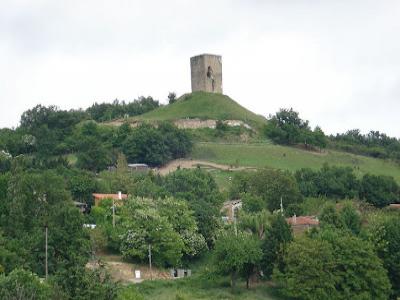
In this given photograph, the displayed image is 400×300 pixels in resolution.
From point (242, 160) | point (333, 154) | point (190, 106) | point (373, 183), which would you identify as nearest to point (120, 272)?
point (373, 183)

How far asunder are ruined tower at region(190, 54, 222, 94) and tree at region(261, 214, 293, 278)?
212 feet

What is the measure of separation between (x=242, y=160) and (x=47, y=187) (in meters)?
42.5

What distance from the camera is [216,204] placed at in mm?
58531

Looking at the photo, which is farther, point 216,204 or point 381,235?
point 216,204

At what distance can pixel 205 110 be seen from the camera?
106 meters

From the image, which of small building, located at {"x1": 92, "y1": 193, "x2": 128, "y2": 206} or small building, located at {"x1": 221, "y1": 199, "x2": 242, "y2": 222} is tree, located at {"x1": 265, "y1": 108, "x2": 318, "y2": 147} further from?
small building, located at {"x1": 92, "y1": 193, "x2": 128, "y2": 206}

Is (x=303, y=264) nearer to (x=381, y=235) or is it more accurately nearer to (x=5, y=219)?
(x=381, y=235)

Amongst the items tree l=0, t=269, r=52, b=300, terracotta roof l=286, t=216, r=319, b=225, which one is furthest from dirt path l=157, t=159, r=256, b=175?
tree l=0, t=269, r=52, b=300

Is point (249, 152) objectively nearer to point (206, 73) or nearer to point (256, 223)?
point (206, 73)

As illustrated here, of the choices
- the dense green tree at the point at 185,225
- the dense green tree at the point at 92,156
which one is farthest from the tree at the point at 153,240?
the dense green tree at the point at 92,156

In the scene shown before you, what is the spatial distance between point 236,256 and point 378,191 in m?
27.0

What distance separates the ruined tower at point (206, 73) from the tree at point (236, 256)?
6546 cm

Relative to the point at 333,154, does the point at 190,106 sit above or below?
above

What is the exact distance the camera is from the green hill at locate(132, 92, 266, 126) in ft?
343
